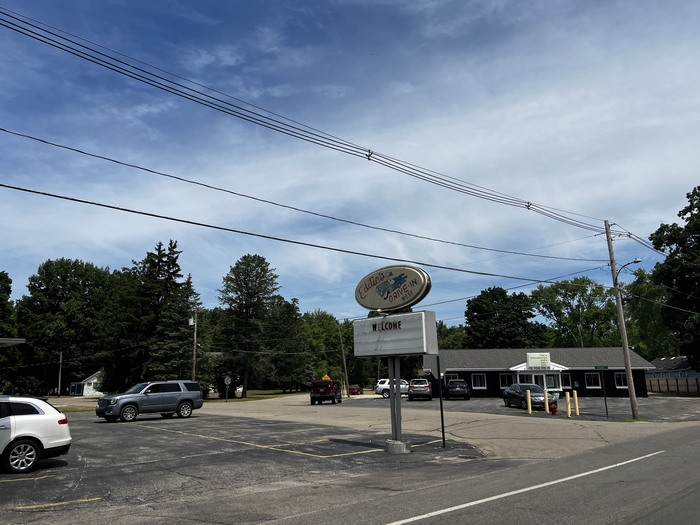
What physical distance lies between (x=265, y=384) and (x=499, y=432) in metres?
81.5

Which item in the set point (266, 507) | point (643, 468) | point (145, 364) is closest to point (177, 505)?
point (266, 507)

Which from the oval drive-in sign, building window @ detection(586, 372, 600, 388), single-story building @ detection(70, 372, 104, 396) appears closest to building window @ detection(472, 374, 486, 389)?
building window @ detection(586, 372, 600, 388)

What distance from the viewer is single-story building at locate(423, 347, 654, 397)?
4819cm

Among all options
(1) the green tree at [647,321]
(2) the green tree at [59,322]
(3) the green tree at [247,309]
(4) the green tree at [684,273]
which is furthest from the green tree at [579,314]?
(2) the green tree at [59,322]

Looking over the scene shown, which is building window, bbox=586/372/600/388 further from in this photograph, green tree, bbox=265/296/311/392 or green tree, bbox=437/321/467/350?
green tree, bbox=437/321/467/350

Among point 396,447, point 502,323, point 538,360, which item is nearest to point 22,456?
point 396,447

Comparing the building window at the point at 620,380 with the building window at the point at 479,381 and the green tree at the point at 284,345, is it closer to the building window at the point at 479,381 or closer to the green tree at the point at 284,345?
the building window at the point at 479,381

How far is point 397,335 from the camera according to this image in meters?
15.2

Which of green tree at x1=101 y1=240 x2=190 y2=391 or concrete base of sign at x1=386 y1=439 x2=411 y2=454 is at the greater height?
green tree at x1=101 y1=240 x2=190 y2=391

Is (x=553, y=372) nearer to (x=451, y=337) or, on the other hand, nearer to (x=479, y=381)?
(x=479, y=381)

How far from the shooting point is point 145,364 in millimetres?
55062

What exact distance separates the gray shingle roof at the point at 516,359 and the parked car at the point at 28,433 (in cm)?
3987

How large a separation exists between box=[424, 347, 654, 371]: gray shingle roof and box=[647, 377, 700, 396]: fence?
10.4 metres

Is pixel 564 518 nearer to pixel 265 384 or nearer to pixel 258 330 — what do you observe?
pixel 258 330
